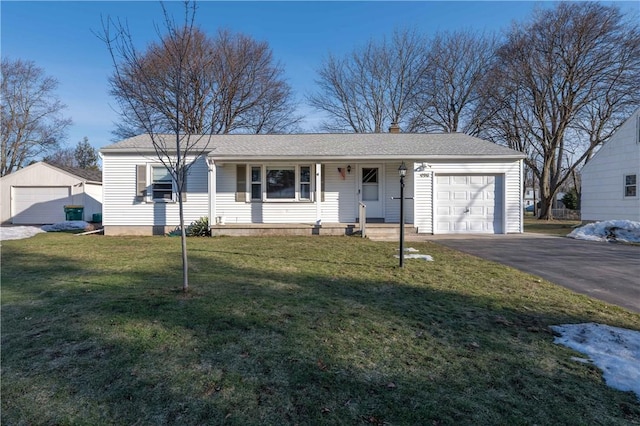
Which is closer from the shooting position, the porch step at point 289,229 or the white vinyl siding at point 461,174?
the porch step at point 289,229

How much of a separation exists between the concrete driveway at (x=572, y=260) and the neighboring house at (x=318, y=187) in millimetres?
1287

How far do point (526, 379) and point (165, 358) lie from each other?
2869mm

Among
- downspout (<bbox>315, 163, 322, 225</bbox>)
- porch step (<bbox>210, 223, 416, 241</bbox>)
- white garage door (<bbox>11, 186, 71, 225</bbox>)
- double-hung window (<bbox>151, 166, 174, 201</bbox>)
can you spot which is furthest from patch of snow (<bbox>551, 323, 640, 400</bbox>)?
white garage door (<bbox>11, 186, 71, 225</bbox>)

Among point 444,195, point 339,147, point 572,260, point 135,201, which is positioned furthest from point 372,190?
point 135,201

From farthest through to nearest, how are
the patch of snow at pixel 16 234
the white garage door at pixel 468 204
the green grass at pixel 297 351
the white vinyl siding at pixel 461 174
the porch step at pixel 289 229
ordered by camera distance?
the white garage door at pixel 468 204, the white vinyl siding at pixel 461 174, the patch of snow at pixel 16 234, the porch step at pixel 289 229, the green grass at pixel 297 351

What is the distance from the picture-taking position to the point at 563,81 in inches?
829

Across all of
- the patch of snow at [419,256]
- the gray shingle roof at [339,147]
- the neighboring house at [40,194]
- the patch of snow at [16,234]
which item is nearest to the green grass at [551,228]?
the gray shingle roof at [339,147]

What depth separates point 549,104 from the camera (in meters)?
22.5

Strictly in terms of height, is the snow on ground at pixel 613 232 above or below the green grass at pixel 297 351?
above

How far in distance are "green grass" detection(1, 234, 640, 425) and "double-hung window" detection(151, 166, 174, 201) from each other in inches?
278

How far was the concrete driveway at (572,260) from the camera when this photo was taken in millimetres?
5227

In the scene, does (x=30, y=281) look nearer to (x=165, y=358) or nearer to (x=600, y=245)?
(x=165, y=358)

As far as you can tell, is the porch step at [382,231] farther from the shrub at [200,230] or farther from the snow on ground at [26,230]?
the snow on ground at [26,230]

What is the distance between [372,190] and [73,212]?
15832 mm
